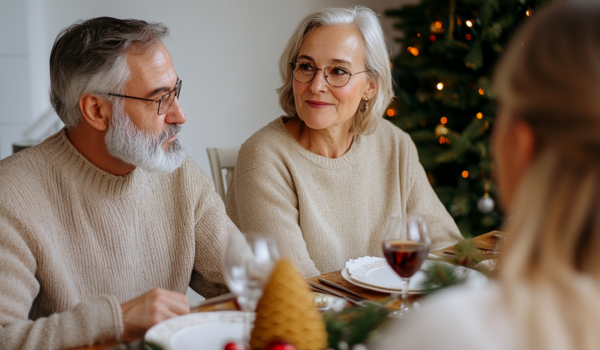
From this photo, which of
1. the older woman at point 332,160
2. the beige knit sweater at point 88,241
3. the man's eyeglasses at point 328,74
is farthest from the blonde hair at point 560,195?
the man's eyeglasses at point 328,74

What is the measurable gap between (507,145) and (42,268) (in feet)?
4.00

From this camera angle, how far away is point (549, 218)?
18.6 inches

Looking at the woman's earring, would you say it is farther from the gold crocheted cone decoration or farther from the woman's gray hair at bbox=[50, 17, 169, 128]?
the gold crocheted cone decoration

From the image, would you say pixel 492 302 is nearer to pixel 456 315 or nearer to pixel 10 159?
pixel 456 315

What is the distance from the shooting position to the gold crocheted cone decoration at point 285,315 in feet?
2.55

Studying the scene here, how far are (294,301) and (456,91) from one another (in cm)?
240

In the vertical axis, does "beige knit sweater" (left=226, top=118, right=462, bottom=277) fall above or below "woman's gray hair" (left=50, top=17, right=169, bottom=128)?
below

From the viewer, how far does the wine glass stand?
Answer: 118 cm

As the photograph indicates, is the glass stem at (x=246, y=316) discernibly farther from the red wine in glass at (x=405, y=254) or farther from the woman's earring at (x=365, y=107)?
the woman's earring at (x=365, y=107)

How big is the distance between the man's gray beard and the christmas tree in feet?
5.49

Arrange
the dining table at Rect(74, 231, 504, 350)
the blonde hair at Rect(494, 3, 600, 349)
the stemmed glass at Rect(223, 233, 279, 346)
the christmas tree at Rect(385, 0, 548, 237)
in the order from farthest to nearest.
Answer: the christmas tree at Rect(385, 0, 548, 237) → the dining table at Rect(74, 231, 504, 350) → the stemmed glass at Rect(223, 233, 279, 346) → the blonde hair at Rect(494, 3, 600, 349)

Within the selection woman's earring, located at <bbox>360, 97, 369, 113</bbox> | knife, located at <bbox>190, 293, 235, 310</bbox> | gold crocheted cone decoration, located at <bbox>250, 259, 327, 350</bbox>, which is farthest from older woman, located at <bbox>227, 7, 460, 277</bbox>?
gold crocheted cone decoration, located at <bbox>250, 259, 327, 350</bbox>

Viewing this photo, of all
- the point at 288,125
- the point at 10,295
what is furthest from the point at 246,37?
the point at 10,295

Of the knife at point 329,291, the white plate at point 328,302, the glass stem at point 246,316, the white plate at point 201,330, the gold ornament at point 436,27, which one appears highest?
the gold ornament at point 436,27
